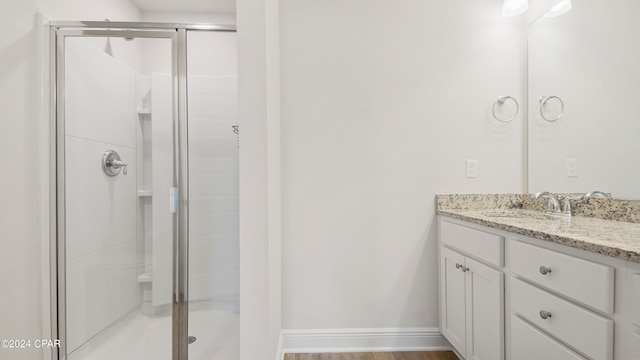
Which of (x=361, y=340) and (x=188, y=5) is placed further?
(x=188, y=5)

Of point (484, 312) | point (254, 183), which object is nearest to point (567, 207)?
point (484, 312)

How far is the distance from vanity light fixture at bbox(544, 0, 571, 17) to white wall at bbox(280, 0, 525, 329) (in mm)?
259

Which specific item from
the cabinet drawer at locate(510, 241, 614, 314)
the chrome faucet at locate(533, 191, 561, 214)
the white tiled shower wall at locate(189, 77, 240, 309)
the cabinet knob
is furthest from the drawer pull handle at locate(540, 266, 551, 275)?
the white tiled shower wall at locate(189, 77, 240, 309)

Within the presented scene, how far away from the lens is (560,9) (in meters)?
1.45

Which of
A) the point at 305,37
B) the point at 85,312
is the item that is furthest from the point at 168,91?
the point at 85,312

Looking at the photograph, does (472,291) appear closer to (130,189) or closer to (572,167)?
(572,167)

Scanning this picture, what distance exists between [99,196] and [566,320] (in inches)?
87.5

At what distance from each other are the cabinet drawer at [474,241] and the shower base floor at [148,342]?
141 cm

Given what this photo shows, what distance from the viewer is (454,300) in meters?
1.41

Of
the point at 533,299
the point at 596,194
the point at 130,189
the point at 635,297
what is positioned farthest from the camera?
the point at 130,189

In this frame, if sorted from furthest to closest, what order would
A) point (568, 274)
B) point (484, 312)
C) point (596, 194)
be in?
1. point (596, 194)
2. point (484, 312)
3. point (568, 274)

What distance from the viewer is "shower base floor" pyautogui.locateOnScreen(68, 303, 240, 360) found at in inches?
57.1

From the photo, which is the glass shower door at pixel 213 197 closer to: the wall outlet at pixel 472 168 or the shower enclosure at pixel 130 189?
the shower enclosure at pixel 130 189

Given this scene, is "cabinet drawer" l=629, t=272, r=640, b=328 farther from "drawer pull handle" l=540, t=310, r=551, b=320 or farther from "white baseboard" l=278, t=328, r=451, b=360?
"white baseboard" l=278, t=328, r=451, b=360
